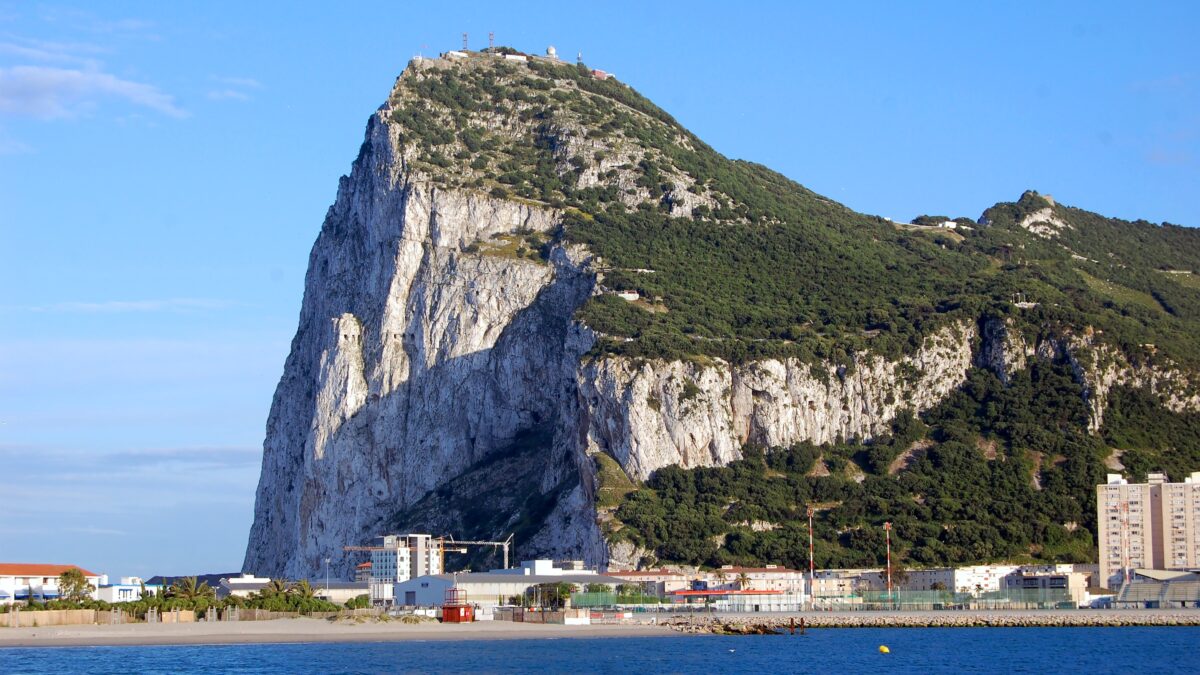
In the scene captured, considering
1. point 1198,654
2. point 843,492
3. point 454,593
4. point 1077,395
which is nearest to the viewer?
point 1198,654

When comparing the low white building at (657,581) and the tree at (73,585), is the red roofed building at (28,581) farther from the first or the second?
the low white building at (657,581)

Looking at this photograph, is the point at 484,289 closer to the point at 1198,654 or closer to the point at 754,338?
the point at 754,338

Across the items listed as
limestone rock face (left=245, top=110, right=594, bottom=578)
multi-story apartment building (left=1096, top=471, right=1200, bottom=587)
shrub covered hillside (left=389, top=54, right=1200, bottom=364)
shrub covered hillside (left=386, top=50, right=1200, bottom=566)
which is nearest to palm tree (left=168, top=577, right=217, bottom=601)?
shrub covered hillside (left=386, top=50, right=1200, bottom=566)

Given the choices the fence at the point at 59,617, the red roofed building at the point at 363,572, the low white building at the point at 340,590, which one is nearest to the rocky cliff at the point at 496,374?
the red roofed building at the point at 363,572

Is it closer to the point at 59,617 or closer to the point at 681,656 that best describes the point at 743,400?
the point at 681,656

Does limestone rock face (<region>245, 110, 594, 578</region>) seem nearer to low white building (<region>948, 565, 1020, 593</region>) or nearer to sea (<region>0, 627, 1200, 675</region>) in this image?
low white building (<region>948, 565, 1020, 593</region>)

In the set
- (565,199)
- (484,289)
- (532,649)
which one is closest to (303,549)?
(484,289)
